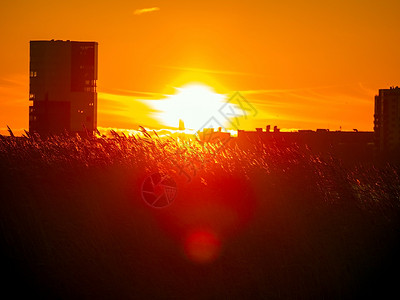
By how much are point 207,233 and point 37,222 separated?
3.55 metres

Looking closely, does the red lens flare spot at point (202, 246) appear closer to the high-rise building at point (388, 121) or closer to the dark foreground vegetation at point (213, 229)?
the dark foreground vegetation at point (213, 229)

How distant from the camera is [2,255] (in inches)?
501

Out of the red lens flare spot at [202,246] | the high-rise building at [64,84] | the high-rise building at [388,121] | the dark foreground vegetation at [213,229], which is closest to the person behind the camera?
the dark foreground vegetation at [213,229]

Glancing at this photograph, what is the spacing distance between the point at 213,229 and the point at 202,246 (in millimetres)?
648

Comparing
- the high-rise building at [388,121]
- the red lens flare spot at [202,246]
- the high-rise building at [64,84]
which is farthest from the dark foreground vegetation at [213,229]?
the high-rise building at [64,84]

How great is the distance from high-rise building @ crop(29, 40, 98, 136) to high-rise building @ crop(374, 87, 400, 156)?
52.5m

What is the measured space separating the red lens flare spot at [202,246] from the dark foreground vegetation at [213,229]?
32 millimetres

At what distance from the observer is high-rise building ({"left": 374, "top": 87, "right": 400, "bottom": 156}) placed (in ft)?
376

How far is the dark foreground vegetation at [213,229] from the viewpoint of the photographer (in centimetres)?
1086

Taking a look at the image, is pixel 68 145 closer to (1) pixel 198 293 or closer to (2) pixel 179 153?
(2) pixel 179 153

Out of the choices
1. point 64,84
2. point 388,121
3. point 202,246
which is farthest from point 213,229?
point 64,84

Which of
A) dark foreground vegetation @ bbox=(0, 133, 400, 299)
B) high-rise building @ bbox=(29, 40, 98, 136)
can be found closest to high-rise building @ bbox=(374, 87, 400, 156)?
high-rise building @ bbox=(29, 40, 98, 136)

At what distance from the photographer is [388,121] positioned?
375ft

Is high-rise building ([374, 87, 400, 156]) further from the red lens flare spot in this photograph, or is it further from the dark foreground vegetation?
the red lens flare spot
